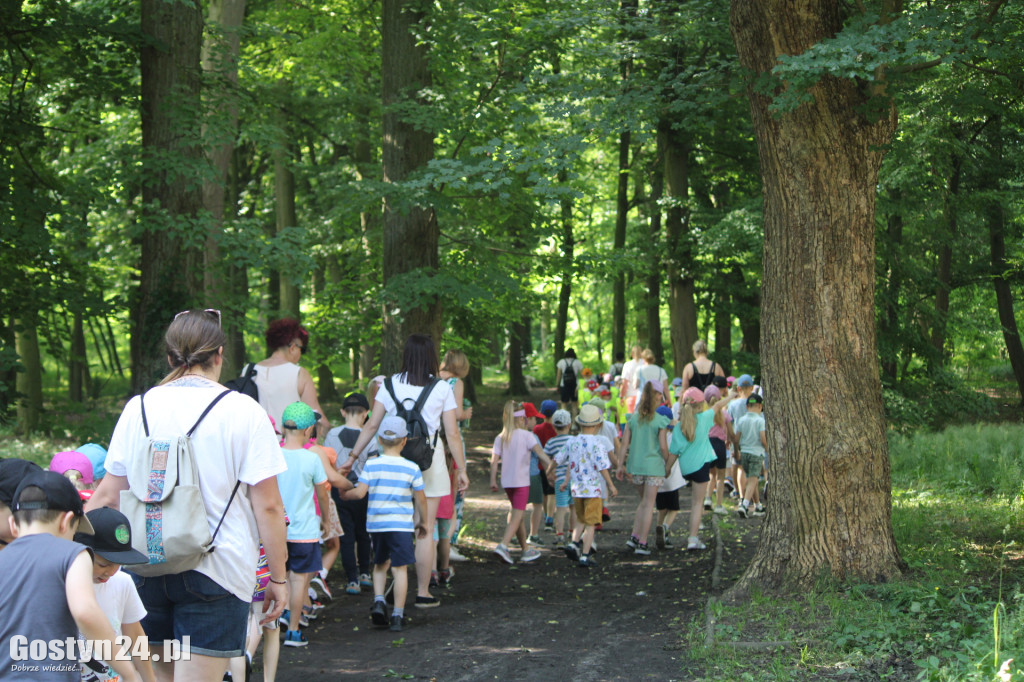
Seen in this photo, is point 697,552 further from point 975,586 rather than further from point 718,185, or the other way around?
point 718,185

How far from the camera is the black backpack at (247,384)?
723cm

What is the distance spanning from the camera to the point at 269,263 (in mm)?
10906

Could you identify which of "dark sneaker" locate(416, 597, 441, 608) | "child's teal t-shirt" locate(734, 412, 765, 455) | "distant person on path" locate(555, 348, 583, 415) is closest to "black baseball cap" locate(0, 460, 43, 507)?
"dark sneaker" locate(416, 597, 441, 608)

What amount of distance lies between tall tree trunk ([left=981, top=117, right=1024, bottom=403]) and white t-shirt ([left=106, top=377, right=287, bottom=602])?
20398mm

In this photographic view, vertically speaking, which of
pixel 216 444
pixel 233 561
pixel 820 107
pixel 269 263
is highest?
pixel 820 107

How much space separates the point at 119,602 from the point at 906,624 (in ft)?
17.0

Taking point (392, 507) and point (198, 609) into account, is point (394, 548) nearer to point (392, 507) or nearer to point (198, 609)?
point (392, 507)

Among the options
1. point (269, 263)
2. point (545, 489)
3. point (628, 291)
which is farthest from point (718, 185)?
point (269, 263)

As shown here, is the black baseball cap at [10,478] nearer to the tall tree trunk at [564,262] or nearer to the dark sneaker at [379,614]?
the dark sneaker at [379,614]

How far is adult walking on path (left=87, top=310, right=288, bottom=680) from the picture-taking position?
356 cm

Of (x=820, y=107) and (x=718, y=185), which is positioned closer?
(x=820, y=107)

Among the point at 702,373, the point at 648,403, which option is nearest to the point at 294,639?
the point at 648,403

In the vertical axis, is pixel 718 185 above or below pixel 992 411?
above

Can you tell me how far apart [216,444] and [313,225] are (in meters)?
17.6
